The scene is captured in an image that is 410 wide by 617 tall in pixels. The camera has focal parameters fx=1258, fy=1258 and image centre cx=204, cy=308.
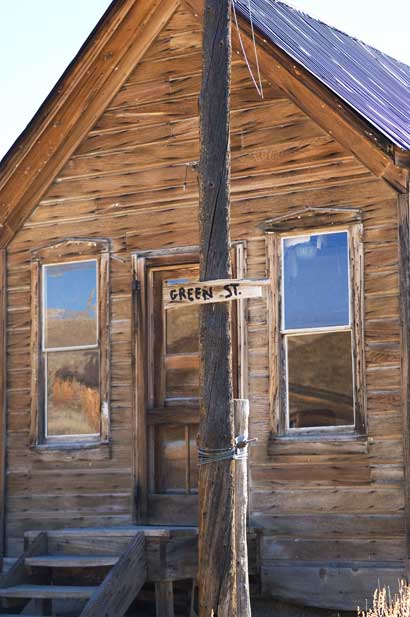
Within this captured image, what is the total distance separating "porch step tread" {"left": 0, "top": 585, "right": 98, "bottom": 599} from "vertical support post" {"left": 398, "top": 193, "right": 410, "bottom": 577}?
2.96m

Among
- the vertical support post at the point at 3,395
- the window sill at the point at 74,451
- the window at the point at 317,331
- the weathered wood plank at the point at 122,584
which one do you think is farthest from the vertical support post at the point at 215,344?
the vertical support post at the point at 3,395

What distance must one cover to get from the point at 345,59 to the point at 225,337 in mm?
5946

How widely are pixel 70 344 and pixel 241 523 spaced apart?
14.8ft

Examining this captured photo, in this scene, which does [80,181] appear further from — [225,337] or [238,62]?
A: [225,337]

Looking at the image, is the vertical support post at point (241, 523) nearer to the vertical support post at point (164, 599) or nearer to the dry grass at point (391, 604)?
the dry grass at point (391, 604)

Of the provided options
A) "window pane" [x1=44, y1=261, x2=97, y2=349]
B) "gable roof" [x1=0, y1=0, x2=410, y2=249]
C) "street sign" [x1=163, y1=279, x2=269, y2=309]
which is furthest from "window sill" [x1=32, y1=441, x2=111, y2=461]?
"street sign" [x1=163, y1=279, x2=269, y2=309]

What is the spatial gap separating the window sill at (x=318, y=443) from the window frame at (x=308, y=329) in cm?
2

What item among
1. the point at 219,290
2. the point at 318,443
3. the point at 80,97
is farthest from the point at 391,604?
the point at 80,97

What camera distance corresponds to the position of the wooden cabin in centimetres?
1156

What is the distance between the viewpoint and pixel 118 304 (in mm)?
13117

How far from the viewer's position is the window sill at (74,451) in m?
13.0

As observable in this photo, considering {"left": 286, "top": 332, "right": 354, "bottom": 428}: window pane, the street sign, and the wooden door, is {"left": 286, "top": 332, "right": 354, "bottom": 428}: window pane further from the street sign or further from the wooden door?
the street sign

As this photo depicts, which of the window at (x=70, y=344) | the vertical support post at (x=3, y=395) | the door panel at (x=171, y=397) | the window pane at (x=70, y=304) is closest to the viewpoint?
the door panel at (x=171, y=397)

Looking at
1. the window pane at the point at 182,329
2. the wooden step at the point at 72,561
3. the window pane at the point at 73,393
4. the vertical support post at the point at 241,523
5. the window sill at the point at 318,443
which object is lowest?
the wooden step at the point at 72,561
